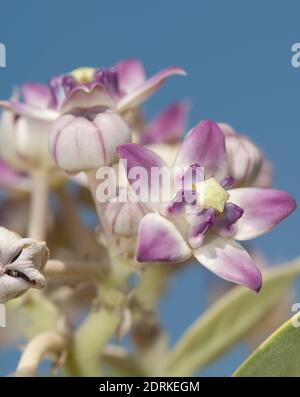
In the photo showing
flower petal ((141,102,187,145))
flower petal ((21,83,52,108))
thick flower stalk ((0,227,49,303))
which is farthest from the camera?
flower petal ((141,102,187,145))

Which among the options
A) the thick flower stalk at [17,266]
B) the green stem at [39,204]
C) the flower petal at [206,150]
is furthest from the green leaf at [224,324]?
the thick flower stalk at [17,266]

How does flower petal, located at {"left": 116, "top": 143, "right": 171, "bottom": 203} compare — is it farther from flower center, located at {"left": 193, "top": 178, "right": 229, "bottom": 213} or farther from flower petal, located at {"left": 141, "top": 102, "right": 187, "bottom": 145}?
flower petal, located at {"left": 141, "top": 102, "right": 187, "bottom": 145}

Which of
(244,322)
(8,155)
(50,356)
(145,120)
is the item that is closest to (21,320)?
(50,356)

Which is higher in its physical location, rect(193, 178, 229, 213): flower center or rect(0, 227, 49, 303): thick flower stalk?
rect(193, 178, 229, 213): flower center

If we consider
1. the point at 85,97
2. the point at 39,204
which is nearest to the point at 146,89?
the point at 85,97

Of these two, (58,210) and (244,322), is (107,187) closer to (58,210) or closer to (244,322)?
(244,322)

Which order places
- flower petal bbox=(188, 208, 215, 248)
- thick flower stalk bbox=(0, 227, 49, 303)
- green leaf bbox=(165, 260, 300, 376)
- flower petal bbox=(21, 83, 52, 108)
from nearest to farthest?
1. thick flower stalk bbox=(0, 227, 49, 303)
2. flower petal bbox=(188, 208, 215, 248)
3. flower petal bbox=(21, 83, 52, 108)
4. green leaf bbox=(165, 260, 300, 376)

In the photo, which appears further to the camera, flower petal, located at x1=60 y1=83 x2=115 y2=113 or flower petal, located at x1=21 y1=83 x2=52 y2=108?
flower petal, located at x1=21 y1=83 x2=52 y2=108

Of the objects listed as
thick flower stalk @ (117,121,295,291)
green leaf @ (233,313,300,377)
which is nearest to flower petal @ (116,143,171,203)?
thick flower stalk @ (117,121,295,291)
